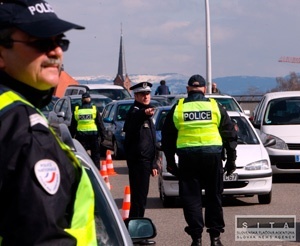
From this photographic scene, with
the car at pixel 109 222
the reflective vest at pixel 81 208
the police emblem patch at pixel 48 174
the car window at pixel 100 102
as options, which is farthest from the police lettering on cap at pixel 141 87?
the car window at pixel 100 102

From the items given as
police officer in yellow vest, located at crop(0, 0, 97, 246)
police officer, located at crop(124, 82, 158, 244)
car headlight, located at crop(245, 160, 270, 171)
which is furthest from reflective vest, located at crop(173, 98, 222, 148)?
police officer in yellow vest, located at crop(0, 0, 97, 246)

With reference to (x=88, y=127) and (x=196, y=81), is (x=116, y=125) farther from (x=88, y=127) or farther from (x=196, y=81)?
(x=196, y=81)

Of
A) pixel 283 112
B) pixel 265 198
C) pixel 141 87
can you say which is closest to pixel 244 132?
pixel 265 198

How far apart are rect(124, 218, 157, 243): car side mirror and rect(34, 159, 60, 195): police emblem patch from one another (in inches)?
74.2

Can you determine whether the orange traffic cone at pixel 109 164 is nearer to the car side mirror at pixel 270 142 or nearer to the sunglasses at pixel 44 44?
the car side mirror at pixel 270 142

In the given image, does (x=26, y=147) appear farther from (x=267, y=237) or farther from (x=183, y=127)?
(x=267, y=237)

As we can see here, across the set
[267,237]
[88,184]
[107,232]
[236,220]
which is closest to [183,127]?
[267,237]

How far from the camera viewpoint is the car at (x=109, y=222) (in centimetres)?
417

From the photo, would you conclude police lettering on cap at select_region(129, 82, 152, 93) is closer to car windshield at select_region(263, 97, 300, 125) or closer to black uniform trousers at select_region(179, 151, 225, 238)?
black uniform trousers at select_region(179, 151, 225, 238)

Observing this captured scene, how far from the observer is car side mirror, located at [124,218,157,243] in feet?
14.7

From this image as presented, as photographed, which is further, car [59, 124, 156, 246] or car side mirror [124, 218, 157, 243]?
car side mirror [124, 218, 157, 243]

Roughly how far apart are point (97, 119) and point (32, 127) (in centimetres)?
1689

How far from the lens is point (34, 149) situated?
260cm

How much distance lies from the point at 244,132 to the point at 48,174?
12987mm
